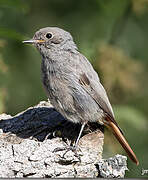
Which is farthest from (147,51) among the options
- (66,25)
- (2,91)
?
(2,91)

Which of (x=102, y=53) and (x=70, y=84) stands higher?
(x=102, y=53)

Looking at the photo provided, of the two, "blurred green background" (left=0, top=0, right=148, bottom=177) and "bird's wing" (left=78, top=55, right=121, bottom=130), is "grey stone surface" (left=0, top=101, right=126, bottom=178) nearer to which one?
"bird's wing" (left=78, top=55, right=121, bottom=130)

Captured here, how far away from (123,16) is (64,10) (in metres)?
1.40

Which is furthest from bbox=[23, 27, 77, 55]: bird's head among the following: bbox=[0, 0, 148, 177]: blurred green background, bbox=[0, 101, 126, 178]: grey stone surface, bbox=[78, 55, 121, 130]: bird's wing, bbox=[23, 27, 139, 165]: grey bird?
bbox=[0, 101, 126, 178]: grey stone surface

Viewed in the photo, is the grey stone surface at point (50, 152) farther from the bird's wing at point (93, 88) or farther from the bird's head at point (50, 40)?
the bird's head at point (50, 40)

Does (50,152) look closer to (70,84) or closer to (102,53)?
(70,84)

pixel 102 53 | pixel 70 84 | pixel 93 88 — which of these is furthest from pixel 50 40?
pixel 102 53

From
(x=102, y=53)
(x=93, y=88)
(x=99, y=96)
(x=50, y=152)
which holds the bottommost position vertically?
(x=50, y=152)

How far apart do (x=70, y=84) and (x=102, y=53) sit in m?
2.07

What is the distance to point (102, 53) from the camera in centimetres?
888

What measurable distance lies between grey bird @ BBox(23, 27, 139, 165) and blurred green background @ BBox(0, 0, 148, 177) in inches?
31.1

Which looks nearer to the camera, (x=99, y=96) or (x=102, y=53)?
(x=99, y=96)

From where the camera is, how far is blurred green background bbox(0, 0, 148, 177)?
866cm

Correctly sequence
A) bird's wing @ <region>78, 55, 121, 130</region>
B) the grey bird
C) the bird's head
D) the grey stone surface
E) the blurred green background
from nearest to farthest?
the grey stone surface
the grey bird
bird's wing @ <region>78, 55, 121, 130</region>
the bird's head
the blurred green background
